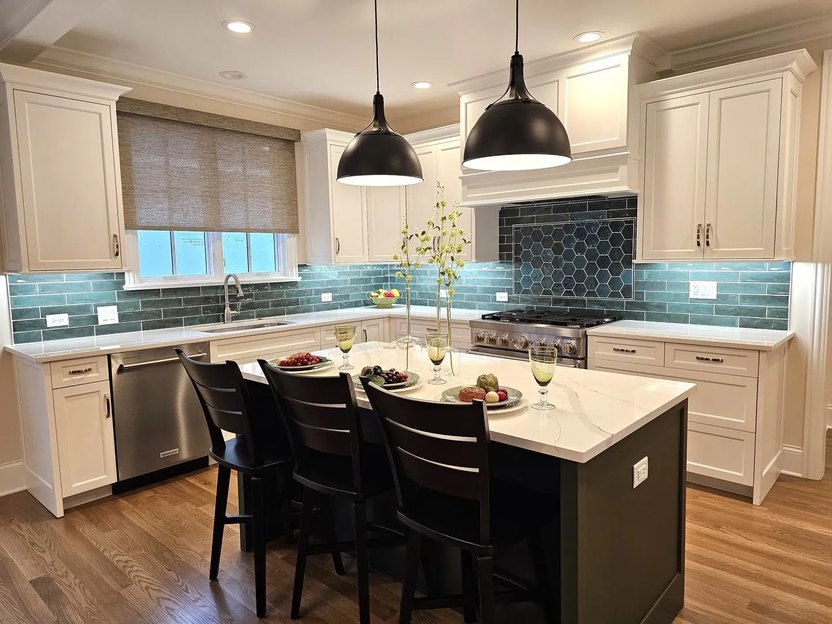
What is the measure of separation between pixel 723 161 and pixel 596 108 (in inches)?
31.8

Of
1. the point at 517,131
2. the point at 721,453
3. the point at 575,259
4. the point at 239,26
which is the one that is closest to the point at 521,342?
the point at 575,259

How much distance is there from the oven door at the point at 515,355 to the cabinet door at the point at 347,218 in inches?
55.8

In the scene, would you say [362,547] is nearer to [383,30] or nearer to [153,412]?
[153,412]

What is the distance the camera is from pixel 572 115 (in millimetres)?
3670

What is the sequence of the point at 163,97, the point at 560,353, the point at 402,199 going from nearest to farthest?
the point at 560,353
the point at 163,97
the point at 402,199

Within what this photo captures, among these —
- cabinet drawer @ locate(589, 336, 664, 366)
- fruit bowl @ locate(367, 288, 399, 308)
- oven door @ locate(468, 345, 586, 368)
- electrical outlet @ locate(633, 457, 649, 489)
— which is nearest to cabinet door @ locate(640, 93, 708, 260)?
cabinet drawer @ locate(589, 336, 664, 366)

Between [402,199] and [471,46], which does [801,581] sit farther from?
[402,199]

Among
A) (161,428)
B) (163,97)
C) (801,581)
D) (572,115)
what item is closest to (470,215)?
(572,115)

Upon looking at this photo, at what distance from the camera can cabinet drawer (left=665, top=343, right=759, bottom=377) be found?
3125 millimetres

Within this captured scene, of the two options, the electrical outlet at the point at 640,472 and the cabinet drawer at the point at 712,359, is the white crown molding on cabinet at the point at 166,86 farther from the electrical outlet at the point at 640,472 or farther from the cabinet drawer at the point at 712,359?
the electrical outlet at the point at 640,472

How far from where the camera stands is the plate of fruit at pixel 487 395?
1.87 meters

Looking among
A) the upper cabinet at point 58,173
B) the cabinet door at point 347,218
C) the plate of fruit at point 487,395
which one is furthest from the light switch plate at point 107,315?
the plate of fruit at point 487,395

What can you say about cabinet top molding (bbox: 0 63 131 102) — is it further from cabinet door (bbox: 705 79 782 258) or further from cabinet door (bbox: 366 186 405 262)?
cabinet door (bbox: 705 79 782 258)

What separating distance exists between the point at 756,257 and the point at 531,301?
175 centimetres
